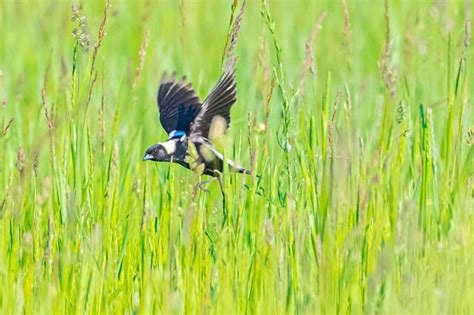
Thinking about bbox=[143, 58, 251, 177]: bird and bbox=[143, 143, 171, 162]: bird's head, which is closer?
bbox=[143, 58, 251, 177]: bird

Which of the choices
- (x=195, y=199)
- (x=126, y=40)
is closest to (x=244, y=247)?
(x=195, y=199)

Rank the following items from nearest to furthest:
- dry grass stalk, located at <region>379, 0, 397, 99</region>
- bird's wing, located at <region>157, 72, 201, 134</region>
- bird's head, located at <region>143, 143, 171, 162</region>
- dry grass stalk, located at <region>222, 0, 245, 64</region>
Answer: dry grass stalk, located at <region>379, 0, 397, 99</region>
dry grass stalk, located at <region>222, 0, 245, 64</region>
bird's head, located at <region>143, 143, 171, 162</region>
bird's wing, located at <region>157, 72, 201, 134</region>

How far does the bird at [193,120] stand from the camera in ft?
10.1

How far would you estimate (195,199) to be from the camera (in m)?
2.95

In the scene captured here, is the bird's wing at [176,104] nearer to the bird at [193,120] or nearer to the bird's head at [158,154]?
the bird at [193,120]

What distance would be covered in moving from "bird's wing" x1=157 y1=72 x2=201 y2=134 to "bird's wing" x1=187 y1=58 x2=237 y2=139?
9 cm

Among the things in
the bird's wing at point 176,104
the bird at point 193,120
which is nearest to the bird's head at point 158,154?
the bird at point 193,120

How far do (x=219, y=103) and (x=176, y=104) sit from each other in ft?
1.05

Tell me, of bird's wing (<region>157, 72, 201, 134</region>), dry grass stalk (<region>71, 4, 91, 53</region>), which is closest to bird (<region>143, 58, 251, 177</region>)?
bird's wing (<region>157, 72, 201, 134</region>)

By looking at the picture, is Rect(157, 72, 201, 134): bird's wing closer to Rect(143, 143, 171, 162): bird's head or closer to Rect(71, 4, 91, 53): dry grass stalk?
Rect(143, 143, 171, 162): bird's head

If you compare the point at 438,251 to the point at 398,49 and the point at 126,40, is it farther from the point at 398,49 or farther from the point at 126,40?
the point at 126,40

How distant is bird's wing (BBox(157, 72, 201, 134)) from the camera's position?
11.0ft

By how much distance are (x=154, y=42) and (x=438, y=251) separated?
11.6 ft

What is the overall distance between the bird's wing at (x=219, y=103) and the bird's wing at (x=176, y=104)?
9 cm
